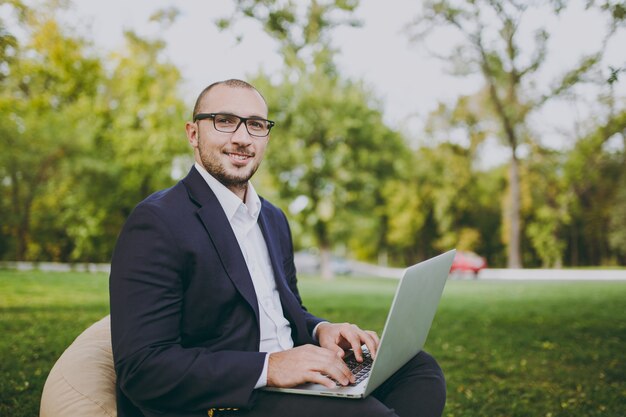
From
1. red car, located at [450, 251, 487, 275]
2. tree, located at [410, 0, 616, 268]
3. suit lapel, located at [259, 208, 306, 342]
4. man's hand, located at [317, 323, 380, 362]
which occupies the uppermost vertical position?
tree, located at [410, 0, 616, 268]

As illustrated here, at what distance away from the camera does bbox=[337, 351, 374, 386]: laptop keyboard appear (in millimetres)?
2088

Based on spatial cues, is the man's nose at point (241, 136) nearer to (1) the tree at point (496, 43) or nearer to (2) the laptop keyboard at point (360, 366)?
(2) the laptop keyboard at point (360, 366)

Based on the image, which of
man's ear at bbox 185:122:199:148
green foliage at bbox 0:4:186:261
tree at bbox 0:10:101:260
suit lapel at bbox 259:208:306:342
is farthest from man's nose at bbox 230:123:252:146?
green foliage at bbox 0:4:186:261

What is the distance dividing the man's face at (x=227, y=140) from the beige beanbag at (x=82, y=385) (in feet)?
3.12

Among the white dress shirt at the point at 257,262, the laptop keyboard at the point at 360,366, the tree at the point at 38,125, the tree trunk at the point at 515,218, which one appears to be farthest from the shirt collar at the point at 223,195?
the tree trunk at the point at 515,218

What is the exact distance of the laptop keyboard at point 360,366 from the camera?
209cm

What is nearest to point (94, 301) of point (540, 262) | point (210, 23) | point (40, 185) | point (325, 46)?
point (210, 23)

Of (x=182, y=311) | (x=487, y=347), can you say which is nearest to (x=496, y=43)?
(x=487, y=347)

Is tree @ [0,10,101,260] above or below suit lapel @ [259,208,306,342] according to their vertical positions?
above

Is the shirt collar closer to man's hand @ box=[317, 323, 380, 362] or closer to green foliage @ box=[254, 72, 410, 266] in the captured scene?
man's hand @ box=[317, 323, 380, 362]

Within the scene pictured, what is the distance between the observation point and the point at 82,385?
2.23 meters

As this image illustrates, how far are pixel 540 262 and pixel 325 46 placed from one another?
42594mm

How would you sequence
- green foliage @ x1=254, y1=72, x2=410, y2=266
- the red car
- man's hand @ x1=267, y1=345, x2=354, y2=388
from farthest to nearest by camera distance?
the red car → green foliage @ x1=254, y1=72, x2=410, y2=266 → man's hand @ x1=267, y1=345, x2=354, y2=388

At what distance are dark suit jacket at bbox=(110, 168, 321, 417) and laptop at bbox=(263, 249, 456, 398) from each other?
0.22 metres
